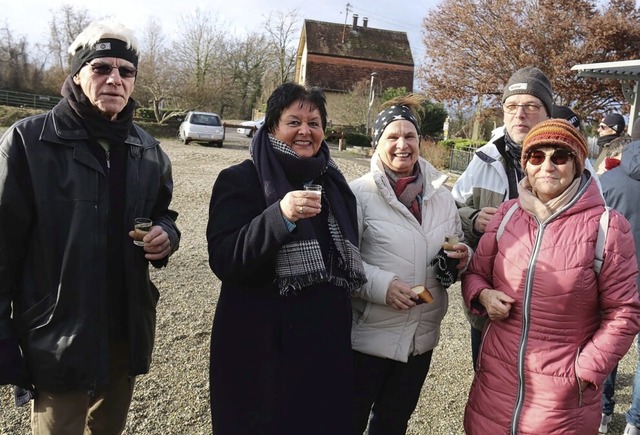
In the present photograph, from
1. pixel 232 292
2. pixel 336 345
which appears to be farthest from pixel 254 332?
pixel 336 345

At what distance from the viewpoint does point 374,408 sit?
289 cm

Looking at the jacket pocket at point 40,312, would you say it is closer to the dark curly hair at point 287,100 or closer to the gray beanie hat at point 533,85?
the dark curly hair at point 287,100

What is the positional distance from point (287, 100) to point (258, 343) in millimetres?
1128

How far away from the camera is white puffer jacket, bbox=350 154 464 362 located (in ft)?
8.80

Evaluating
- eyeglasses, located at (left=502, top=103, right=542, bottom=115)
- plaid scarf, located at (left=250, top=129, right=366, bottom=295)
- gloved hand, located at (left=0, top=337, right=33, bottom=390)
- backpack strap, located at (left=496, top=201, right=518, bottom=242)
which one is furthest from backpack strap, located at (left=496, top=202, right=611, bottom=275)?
gloved hand, located at (left=0, top=337, right=33, bottom=390)

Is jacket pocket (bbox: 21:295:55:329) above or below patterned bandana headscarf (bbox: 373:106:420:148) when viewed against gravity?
below

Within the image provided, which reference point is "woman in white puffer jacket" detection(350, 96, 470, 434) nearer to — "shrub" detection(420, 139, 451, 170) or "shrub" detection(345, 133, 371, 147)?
"shrub" detection(420, 139, 451, 170)

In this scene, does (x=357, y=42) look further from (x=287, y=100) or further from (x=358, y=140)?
(x=287, y=100)

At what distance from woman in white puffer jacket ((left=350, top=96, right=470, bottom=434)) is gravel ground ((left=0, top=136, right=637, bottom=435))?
92cm

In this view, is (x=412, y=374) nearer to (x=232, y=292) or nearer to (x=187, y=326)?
(x=232, y=292)

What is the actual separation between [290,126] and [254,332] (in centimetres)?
96

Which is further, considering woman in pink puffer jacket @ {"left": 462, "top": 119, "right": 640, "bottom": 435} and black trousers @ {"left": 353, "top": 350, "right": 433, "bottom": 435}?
black trousers @ {"left": 353, "top": 350, "right": 433, "bottom": 435}

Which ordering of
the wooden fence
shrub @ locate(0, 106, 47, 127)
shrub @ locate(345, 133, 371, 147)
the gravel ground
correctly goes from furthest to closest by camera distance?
the wooden fence
shrub @ locate(345, 133, 371, 147)
shrub @ locate(0, 106, 47, 127)
the gravel ground

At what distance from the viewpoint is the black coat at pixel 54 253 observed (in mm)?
2137
